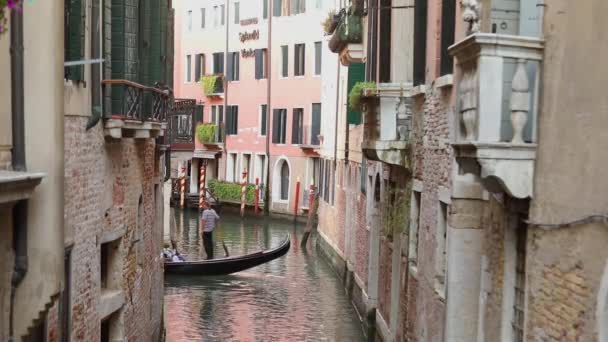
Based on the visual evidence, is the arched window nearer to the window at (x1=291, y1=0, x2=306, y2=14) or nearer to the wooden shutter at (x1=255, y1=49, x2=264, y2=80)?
the wooden shutter at (x1=255, y1=49, x2=264, y2=80)

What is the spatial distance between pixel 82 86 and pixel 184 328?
27.0 ft

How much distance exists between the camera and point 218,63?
1646 inches

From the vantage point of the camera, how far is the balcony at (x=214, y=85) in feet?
135

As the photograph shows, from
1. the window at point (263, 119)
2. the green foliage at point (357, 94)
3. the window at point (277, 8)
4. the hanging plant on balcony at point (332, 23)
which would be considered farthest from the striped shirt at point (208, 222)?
the window at point (277, 8)

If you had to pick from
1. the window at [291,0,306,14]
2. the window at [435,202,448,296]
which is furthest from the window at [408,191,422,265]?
the window at [291,0,306,14]

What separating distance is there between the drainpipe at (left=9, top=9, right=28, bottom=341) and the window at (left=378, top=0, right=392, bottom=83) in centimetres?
637

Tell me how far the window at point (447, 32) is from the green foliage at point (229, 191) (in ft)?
90.5

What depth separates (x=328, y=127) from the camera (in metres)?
28.4

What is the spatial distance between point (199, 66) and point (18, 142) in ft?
122

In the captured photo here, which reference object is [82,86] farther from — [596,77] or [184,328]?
[184,328]

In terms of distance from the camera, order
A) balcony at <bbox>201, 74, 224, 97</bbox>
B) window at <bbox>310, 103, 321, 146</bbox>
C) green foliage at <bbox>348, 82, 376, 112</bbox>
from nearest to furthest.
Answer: green foliage at <bbox>348, 82, 376, 112</bbox>, window at <bbox>310, 103, 321, 146</bbox>, balcony at <bbox>201, 74, 224, 97</bbox>

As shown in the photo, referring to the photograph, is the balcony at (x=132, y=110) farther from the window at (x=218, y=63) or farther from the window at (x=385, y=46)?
the window at (x=218, y=63)

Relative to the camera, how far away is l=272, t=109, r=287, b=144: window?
37000 millimetres

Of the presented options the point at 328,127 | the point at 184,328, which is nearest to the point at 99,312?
the point at 184,328
